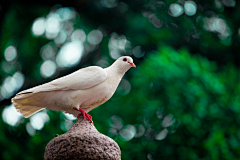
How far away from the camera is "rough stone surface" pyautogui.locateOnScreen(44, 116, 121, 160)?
3158 millimetres

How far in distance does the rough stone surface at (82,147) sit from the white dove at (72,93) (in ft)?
1.63

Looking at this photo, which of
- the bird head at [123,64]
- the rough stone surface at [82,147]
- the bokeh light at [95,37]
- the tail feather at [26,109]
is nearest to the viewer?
the rough stone surface at [82,147]

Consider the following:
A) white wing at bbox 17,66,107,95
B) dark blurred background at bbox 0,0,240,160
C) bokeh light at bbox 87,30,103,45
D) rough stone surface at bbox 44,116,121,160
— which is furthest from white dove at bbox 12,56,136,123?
bokeh light at bbox 87,30,103,45

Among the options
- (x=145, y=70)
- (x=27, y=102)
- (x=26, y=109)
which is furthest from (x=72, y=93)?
(x=145, y=70)

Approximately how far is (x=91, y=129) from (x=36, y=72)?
6.81 m

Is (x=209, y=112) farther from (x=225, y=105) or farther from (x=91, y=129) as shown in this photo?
(x=91, y=129)

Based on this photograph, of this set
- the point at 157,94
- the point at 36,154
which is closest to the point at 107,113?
the point at 157,94

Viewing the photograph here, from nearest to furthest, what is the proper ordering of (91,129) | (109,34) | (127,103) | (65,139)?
(65,139) → (91,129) → (127,103) → (109,34)

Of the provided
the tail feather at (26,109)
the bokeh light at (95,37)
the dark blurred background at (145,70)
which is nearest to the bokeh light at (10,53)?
the dark blurred background at (145,70)

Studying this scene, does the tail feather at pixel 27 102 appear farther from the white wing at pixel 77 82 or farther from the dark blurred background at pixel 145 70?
the dark blurred background at pixel 145 70

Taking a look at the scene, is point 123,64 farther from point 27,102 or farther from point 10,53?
Answer: point 10,53

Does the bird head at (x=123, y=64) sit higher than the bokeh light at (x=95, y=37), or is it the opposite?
the bird head at (x=123, y=64)

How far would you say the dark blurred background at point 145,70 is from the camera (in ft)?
27.2

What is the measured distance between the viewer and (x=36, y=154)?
30.4ft
